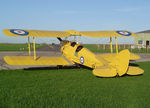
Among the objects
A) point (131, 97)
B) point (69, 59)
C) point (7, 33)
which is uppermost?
point (7, 33)

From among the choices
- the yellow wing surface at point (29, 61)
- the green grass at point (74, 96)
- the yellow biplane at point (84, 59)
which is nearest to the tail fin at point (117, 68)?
the yellow biplane at point (84, 59)

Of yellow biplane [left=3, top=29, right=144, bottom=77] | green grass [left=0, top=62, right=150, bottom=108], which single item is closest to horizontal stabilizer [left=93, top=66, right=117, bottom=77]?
yellow biplane [left=3, top=29, right=144, bottom=77]

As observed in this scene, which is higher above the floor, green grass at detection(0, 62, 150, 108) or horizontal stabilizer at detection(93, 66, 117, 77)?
horizontal stabilizer at detection(93, 66, 117, 77)

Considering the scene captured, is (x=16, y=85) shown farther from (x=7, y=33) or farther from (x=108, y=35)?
(x=108, y=35)

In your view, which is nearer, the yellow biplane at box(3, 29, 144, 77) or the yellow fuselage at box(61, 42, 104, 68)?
the yellow biplane at box(3, 29, 144, 77)

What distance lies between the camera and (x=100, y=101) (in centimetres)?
488

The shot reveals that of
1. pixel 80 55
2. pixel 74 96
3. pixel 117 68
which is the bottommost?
pixel 74 96

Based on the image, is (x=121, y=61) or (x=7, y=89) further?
(x=121, y=61)

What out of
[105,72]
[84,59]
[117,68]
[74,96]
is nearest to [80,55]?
[84,59]

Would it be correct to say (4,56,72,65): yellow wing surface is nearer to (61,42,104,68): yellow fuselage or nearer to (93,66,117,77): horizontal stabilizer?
(61,42,104,68): yellow fuselage

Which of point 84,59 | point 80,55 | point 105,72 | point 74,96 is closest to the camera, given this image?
point 74,96

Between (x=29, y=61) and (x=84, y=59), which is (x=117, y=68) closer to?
(x=84, y=59)

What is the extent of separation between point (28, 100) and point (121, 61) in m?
4.46

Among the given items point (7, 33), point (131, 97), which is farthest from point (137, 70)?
point (7, 33)
